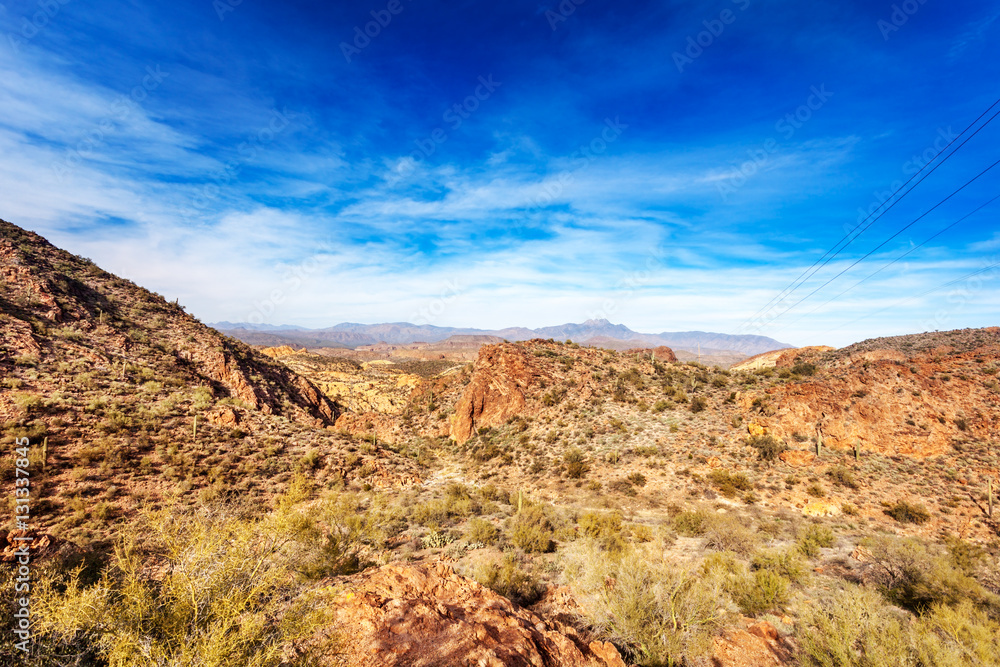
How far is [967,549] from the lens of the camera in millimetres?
10555

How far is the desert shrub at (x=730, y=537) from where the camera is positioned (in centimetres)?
1098

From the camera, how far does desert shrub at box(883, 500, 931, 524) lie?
44.4ft

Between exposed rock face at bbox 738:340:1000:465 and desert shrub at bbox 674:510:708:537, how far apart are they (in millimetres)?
9802

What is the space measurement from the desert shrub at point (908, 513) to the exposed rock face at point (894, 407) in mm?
4043

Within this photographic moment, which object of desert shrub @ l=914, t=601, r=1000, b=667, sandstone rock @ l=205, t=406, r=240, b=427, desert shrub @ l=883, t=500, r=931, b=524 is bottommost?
desert shrub @ l=883, t=500, r=931, b=524

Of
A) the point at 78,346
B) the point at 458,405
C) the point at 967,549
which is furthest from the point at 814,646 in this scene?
the point at 78,346

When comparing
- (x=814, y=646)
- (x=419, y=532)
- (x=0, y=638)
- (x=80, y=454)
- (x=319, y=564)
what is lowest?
(x=419, y=532)

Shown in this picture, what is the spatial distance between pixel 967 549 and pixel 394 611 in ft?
53.1

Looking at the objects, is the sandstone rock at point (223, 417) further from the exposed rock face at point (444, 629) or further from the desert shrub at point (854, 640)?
the desert shrub at point (854, 640)

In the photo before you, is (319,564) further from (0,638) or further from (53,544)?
(53,544)

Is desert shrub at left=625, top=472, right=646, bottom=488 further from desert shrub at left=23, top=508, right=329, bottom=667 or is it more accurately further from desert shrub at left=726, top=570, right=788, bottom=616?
desert shrub at left=23, top=508, right=329, bottom=667

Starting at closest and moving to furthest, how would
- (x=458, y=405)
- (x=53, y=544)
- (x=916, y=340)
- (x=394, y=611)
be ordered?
(x=394, y=611)
(x=53, y=544)
(x=458, y=405)
(x=916, y=340)

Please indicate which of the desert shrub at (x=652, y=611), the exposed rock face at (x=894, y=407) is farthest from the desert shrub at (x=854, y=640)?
the exposed rock face at (x=894, y=407)

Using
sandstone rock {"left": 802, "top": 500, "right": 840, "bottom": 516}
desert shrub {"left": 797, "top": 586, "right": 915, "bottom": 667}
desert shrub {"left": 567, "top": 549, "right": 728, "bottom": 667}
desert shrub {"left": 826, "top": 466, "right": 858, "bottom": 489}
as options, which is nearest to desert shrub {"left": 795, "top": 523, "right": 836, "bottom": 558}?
sandstone rock {"left": 802, "top": 500, "right": 840, "bottom": 516}
